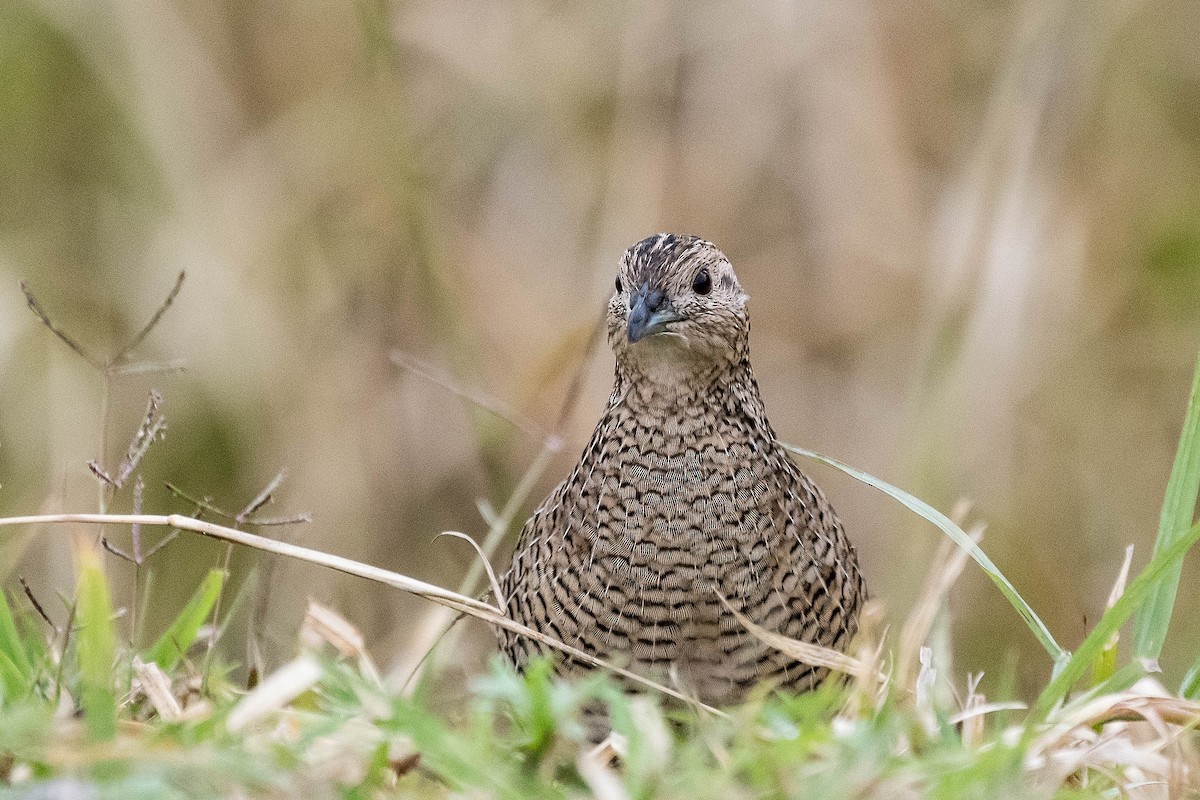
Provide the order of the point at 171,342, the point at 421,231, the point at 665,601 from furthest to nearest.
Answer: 1. the point at 171,342
2. the point at 421,231
3. the point at 665,601

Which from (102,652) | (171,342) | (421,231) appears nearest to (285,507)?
(171,342)

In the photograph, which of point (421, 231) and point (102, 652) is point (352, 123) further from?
point (102, 652)

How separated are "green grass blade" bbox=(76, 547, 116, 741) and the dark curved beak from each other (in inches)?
58.2

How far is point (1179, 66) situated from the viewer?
6.52 metres

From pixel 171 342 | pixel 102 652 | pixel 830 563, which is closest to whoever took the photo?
pixel 102 652

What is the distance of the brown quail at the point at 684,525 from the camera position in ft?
10.8

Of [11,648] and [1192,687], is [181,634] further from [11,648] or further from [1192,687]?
[1192,687]

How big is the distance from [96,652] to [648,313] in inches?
65.1

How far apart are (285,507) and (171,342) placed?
0.81 m

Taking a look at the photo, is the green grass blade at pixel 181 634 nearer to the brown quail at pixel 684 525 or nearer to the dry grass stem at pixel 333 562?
the dry grass stem at pixel 333 562

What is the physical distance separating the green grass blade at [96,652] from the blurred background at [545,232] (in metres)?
3.87

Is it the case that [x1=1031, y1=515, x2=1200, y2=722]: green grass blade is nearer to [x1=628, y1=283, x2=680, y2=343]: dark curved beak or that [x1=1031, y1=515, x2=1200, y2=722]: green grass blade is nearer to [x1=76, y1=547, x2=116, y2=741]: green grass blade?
[x1=628, y1=283, x2=680, y2=343]: dark curved beak

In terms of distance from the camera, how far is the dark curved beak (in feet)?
11.3

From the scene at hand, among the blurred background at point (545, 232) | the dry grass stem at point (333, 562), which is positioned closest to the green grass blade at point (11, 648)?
the dry grass stem at point (333, 562)
